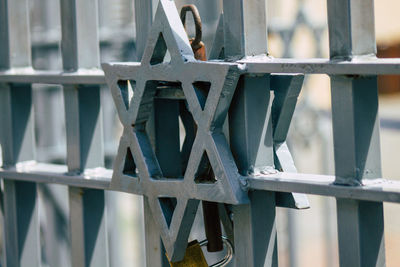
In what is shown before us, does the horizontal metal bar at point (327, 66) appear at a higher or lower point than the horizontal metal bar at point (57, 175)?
higher

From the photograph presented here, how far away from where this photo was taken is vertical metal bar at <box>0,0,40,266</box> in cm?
199

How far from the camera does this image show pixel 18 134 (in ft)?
6.57

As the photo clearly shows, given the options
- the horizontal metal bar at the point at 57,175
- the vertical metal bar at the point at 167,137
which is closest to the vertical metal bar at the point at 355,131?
A: the vertical metal bar at the point at 167,137

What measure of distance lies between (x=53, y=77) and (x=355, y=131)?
82 cm

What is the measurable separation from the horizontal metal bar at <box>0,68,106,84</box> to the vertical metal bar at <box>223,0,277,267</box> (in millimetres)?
388

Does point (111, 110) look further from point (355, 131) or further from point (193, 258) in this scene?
point (355, 131)

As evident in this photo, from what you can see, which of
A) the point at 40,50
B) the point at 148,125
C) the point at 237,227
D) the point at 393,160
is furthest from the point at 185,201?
the point at 393,160

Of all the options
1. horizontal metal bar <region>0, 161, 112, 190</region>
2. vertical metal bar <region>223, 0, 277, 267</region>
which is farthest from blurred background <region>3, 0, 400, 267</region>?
vertical metal bar <region>223, 0, 277, 267</region>

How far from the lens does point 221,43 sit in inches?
60.4

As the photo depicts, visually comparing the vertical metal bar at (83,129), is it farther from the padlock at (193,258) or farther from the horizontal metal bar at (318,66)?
the padlock at (193,258)

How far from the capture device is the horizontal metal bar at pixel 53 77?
1.74 meters

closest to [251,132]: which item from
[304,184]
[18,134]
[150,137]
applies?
[304,184]

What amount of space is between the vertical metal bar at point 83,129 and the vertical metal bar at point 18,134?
22 centimetres

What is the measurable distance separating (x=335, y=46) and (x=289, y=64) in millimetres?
90
